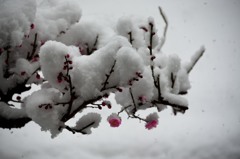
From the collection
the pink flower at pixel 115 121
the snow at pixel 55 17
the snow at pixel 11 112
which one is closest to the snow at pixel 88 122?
the pink flower at pixel 115 121

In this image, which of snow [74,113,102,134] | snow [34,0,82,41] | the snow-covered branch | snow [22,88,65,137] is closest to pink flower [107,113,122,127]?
the snow-covered branch

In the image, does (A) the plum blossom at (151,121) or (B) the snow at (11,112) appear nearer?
(A) the plum blossom at (151,121)

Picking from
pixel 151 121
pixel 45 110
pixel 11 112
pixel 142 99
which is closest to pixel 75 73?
pixel 45 110

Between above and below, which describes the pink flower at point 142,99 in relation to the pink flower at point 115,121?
above

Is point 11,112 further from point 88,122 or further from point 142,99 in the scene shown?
point 142,99

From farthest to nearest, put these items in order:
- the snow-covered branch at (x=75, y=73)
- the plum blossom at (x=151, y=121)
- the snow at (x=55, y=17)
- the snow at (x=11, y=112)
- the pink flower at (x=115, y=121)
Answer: the snow at (x=55, y=17) < the snow at (x=11, y=112) < the plum blossom at (x=151, y=121) < the pink flower at (x=115, y=121) < the snow-covered branch at (x=75, y=73)

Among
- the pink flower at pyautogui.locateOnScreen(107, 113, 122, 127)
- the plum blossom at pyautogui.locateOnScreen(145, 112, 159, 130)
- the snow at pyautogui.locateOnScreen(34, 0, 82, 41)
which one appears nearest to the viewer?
the pink flower at pyautogui.locateOnScreen(107, 113, 122, 127)

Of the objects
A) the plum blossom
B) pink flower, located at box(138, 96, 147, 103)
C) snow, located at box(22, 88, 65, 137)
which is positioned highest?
pink flower, located at box(138, 96, 147, 103)

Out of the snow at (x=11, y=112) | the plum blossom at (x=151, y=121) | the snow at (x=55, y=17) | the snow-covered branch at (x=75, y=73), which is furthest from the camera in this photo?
the snow at (x=55, y=17)

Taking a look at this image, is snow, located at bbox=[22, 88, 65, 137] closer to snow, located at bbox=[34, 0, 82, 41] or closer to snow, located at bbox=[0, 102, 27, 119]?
snow, located at bbox=[0, 102, 27, 119]

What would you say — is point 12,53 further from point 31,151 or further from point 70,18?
point 31,151

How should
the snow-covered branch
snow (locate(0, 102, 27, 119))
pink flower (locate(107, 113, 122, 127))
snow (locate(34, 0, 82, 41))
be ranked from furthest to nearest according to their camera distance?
snow (locate(34, 0, 82, 41)) < snow (locate(0, 102, 27, 119)) < pink flower (locate(107, 113, 122, 127)) < the snow-covered branch

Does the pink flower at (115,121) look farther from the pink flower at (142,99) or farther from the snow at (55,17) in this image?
the snow at (55,17)

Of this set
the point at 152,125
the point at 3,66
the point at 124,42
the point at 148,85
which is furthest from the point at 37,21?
the point at 152,125
